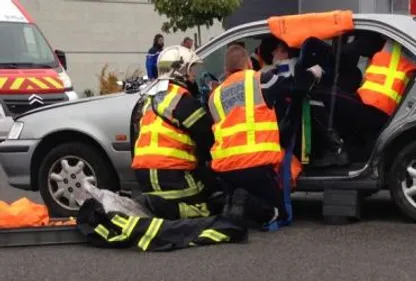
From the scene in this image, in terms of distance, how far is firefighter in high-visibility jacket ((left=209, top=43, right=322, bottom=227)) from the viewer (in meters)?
6.62

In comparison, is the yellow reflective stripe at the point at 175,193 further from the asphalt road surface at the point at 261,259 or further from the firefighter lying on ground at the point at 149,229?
the asphalt road surface at the point at 261,259

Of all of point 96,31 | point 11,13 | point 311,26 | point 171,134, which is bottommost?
point 96,31

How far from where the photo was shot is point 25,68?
43.2 feet

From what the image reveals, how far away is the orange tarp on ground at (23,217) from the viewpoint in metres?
6.75

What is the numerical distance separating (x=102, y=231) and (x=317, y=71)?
2.15 meters

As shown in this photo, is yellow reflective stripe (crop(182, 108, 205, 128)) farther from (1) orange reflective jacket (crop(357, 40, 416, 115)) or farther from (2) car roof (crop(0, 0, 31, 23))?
(2) car roof (crop(0, 0, 31, 23))

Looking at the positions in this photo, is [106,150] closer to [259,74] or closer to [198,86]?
[198,86]

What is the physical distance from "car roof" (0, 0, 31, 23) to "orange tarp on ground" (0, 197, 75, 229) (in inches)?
299

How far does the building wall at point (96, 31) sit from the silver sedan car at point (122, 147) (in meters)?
15.0

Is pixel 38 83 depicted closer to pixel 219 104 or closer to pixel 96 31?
pixel 219 104

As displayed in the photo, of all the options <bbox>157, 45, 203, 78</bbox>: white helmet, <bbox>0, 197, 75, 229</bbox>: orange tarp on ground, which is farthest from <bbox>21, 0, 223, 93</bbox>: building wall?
<bbox>0, 197, 75, 229</bbox>: orange tarp on ground

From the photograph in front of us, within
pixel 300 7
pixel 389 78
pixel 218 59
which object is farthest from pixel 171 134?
pixel 300 7

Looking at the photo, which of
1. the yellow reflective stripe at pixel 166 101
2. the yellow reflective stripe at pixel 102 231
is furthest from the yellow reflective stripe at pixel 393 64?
the yellow reflective stripe at pixel 102 231

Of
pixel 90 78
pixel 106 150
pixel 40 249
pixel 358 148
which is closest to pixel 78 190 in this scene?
pixel 106 150
